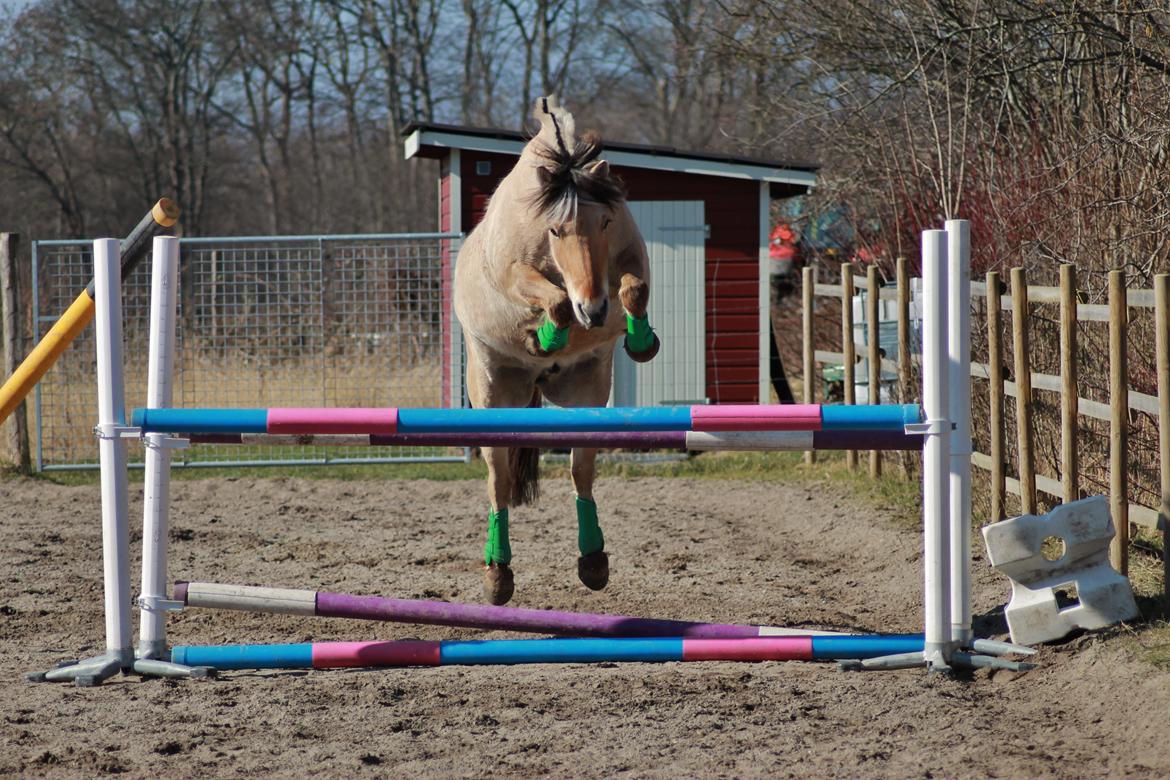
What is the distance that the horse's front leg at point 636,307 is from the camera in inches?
179

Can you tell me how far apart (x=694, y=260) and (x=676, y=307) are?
0.48 m

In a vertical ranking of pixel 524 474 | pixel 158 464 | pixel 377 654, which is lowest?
pixel 377 654

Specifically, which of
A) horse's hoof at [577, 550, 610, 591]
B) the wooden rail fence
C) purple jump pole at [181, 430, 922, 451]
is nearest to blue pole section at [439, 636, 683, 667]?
purple jump pole at [181, 430, 922, 451]

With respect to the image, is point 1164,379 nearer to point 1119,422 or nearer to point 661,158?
point 1119,422

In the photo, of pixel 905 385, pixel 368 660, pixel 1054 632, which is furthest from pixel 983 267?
pixel 368 660

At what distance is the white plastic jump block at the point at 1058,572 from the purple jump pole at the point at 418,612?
0.77 m

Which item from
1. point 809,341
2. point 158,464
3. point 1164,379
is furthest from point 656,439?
point 809,341

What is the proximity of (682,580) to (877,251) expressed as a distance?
568cm

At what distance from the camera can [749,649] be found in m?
4.30

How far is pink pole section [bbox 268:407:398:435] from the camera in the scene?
4.12 metres

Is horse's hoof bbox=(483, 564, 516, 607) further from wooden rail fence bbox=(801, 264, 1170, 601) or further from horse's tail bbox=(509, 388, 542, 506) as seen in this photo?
wooden rail fence bbox=(801, 264, 1170, 601)

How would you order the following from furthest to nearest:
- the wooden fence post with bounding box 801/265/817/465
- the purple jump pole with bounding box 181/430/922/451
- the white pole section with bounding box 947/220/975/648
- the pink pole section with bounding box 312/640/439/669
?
the wooden fence post with bounding box 801/265/817/465 < the pink pole section with bounding box 312/640/439/669 < the white pole section with bounding box 947/220/975/648 < the purple jump pole with bounding box 181/430/922/451

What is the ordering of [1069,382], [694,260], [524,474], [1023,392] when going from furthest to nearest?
[694,260], [1023,392], [524,474], [1069,382]

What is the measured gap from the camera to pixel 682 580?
647 centimetres
